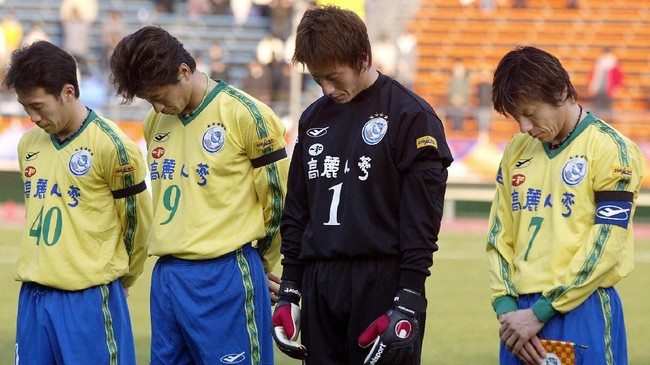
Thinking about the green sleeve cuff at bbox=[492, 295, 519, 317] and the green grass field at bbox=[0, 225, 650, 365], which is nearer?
the green sleeve cuff at bbox=[492, 295, 519, 317]

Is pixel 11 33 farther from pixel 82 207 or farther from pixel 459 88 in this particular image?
pixel 82 207

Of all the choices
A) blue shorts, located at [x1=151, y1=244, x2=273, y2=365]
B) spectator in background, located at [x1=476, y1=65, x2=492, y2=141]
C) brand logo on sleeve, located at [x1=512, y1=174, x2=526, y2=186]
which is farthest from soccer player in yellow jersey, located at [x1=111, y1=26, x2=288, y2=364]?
spectator in background, located at [x1=476, y1=65, x2=492, y2=141]

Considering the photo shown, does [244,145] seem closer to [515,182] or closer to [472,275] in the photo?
[515,182]

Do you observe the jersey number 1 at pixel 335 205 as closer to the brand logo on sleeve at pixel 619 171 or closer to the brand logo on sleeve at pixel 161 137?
the brand logo on sleeve at pixel 619 171

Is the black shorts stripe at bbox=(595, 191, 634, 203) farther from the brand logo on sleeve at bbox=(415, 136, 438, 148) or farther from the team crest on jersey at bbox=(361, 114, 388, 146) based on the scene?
the team crest on jersey at bbox=(361, 114, 388, 146)

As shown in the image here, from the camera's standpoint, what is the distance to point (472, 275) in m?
12.5

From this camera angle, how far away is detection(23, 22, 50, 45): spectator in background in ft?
72.6

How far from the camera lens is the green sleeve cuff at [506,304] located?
4133 mm

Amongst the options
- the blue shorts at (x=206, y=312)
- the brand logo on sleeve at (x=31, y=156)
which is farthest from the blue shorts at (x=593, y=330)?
the brand logo on sleeve at (x=31, y=156)

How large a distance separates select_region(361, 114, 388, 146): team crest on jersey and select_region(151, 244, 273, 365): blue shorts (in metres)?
1.03

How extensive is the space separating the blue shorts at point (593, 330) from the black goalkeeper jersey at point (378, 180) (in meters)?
0.55

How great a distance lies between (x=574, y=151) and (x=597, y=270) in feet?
1.43

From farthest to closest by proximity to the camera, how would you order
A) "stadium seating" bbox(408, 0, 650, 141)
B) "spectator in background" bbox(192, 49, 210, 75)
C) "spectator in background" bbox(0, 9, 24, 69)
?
"stadium seating" bbox(408, 0, 650, 141) → "spectator in background" bbox(192, 49, 210, 75) → "spectator in background" bbox(0, 9, 24, 69)

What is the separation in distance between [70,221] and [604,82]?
17770mm
